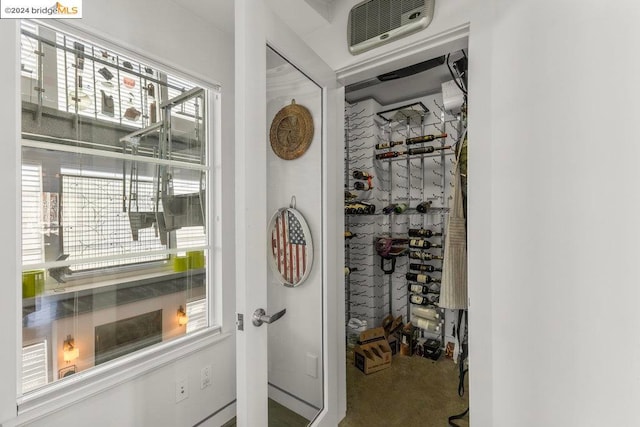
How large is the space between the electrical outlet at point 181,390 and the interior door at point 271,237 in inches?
27.8

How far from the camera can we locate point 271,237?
1.28 meters

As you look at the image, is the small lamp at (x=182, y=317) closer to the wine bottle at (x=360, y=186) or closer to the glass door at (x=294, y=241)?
the glass door at (x=294, y=241)

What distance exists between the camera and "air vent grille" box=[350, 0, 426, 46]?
4.44 ft

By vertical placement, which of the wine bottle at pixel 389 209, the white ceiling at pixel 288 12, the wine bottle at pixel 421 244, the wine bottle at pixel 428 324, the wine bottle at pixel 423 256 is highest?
the white ceiling at pixel 288 12

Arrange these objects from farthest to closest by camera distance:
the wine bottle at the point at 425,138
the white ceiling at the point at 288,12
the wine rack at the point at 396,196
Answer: the wine rack at the point at 396,196, the wine bottle at the point at 425,138, the white ceiling at the point at 288,12

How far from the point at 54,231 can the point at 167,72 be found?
1.04 meters

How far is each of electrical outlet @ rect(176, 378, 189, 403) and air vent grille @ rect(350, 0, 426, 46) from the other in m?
2.14

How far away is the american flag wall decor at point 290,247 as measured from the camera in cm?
130

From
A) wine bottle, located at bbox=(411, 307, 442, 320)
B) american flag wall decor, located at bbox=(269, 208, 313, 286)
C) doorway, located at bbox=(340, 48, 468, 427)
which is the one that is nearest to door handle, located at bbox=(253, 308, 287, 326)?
american flag wall decor, located at bbox=(269, 208, 313, 286)

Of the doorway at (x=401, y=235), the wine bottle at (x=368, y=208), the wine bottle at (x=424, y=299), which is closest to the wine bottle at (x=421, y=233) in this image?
the doorway at (x=401, y=235)

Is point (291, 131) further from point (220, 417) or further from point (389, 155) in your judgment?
point (220, 417)

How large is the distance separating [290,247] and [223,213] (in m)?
0.70

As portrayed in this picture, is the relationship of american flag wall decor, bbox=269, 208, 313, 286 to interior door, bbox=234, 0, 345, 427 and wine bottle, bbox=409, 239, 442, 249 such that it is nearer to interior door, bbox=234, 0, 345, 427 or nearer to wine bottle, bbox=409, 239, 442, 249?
interior door, bbox=234, 0, 345, 427

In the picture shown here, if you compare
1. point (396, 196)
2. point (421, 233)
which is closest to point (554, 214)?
point (421, 233)
